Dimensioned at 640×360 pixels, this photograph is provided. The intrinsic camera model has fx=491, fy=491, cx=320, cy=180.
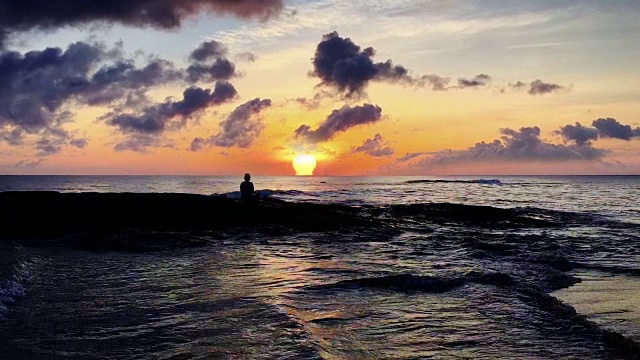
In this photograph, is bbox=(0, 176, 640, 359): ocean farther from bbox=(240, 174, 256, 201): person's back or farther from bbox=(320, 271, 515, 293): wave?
bbox=(240, 174, 256, 201): person's back

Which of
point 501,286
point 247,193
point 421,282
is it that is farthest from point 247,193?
point 501,286

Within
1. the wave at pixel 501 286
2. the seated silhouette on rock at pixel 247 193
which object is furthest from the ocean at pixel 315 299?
the seated silhouette on rock at pixel 247 193

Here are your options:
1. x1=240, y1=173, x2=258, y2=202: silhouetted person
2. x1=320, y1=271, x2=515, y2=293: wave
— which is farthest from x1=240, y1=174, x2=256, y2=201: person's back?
x1=320, y1=271, x2=515, y2=293: wave

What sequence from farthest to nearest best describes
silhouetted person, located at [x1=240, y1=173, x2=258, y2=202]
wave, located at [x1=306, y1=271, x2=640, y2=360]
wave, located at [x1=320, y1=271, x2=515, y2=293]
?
silhouetted person, located at [x1=240, y1=173, x2=258, y2=202] < wave, located at [x1=320, y1=271, x2=515, y2=293] < wave, located at [x1=306, y1=271, x2=640, y2=360]

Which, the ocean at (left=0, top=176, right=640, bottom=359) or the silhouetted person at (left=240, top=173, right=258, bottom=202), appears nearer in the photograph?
the ocean at (left=0, top=176, right=640, bottom=359)

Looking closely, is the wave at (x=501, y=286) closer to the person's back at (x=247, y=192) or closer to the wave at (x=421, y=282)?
the wave at (x=421, y=282)

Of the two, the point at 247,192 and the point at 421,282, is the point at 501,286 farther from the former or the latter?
the point at 247,192

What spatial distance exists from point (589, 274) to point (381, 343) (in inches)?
379

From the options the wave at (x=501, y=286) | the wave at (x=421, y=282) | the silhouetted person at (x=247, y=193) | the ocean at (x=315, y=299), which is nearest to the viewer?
the ocean at (x=315, y=299)

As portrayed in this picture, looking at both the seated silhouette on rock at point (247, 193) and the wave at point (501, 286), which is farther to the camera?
the seated silhouette on rock at point (247, 193)

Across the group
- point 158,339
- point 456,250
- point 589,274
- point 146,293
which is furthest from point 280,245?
point 158,339

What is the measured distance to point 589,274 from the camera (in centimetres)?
1423

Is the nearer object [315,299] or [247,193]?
[315,299]

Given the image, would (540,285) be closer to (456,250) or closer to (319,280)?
(319,280)
